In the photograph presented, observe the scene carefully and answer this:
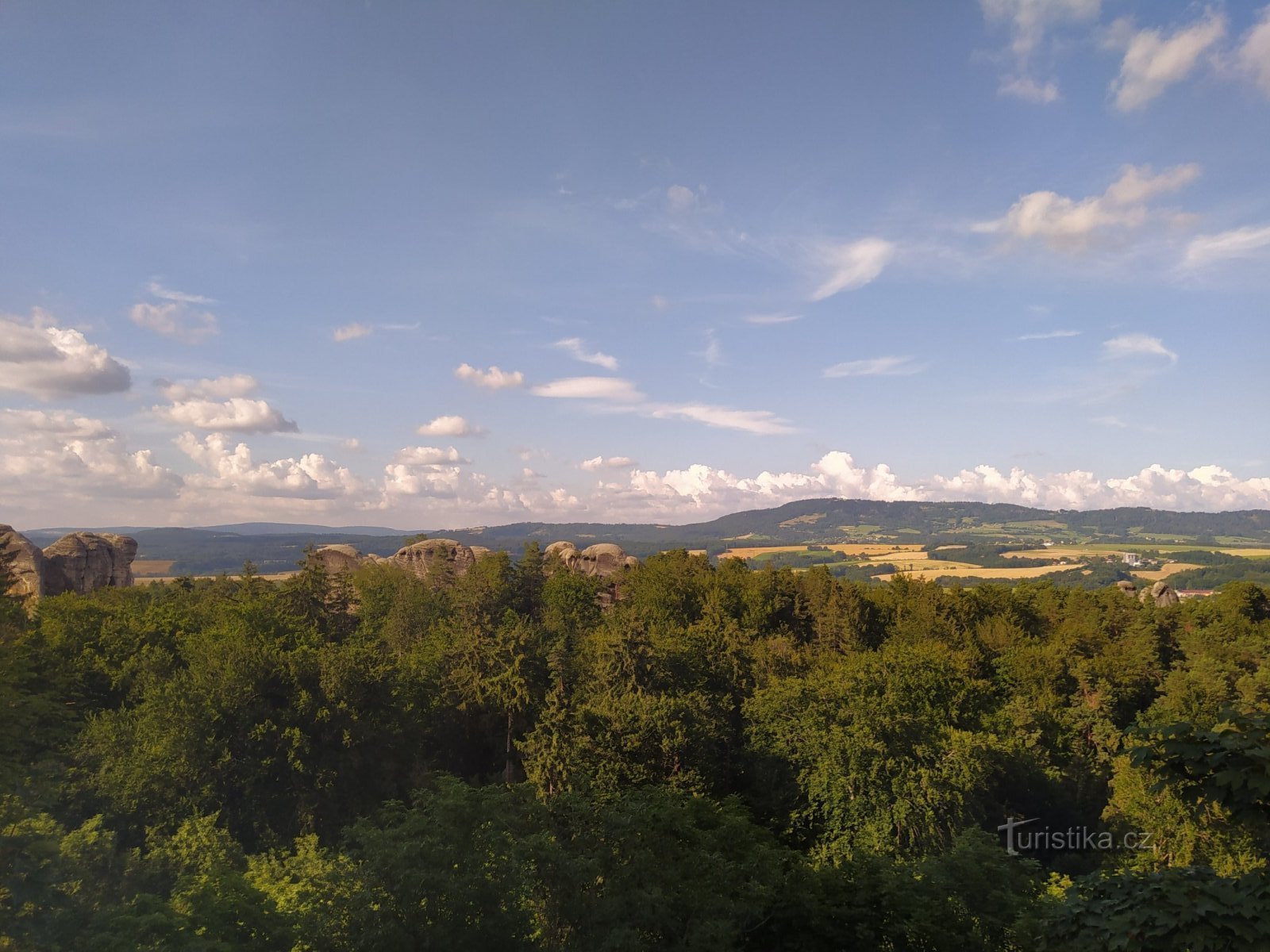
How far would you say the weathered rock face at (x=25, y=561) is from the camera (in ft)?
182

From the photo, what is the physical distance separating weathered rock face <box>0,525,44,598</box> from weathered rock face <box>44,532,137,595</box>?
245cm

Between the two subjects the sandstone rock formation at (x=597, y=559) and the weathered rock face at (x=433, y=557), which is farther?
the sandstone rock formation at (x=597, y=559)

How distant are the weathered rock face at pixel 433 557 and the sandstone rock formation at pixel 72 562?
1109 inches

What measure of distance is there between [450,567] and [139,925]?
2787 inches

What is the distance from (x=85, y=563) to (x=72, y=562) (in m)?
1.18

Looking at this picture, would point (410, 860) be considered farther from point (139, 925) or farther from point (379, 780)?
point (379, 780)

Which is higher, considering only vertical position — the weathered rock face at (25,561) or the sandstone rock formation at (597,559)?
the weathered rock face at (25,561)

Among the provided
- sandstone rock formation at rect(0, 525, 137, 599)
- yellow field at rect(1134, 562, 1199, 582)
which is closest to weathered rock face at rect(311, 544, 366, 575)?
sandstone rock formation at rect(0, 525, 137, 599)

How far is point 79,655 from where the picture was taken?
37.8 m

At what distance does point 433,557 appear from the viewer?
87312mm

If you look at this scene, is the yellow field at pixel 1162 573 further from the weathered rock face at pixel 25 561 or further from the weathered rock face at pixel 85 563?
the weathered rock face at pixel 25 561

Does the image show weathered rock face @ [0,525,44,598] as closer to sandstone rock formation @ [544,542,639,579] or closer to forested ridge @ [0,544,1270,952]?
forested ridge @ [0,544,1270,952]

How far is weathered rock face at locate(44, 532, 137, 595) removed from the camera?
62344mm

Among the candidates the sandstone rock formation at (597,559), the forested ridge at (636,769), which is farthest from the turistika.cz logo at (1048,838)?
the sandstone rock formation at (597,559)
